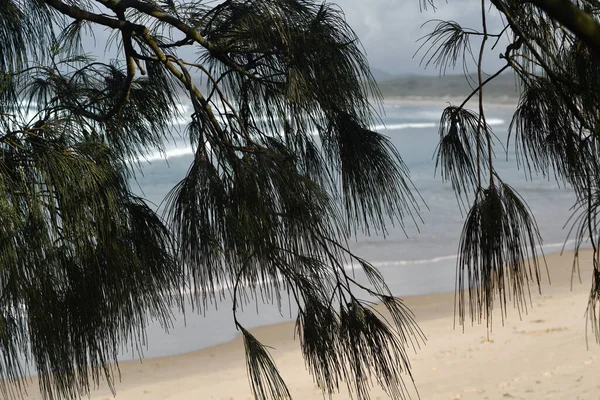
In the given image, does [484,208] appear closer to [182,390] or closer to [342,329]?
[342,329]

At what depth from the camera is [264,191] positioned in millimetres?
1040

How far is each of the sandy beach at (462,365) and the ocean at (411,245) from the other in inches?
8.5

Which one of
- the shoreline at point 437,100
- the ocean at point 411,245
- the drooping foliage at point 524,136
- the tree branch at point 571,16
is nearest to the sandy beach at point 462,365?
the ocean at point 411,245

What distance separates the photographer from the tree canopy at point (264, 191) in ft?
3.28

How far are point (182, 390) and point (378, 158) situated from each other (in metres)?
2.53

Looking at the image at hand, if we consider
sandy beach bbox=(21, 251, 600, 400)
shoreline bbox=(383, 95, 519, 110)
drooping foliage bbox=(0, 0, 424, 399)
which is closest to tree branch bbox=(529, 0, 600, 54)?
drooping foliage bbox=(0, 0, 424, 399)

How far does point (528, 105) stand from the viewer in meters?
1.22

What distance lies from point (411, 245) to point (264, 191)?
213 inches

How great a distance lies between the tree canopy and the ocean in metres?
0.12

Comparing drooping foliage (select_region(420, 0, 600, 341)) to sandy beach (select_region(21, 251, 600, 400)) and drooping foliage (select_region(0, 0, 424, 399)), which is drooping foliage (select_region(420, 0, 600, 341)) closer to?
drooping foliage (select_region(0, 0, 424, 399))

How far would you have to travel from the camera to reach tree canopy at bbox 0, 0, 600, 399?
1.00 metres

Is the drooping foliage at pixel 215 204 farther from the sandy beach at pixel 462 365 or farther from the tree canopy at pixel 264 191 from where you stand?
the sandy beach at pixel 462 365

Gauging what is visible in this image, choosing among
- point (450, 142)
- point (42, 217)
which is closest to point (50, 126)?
point (42, 217)

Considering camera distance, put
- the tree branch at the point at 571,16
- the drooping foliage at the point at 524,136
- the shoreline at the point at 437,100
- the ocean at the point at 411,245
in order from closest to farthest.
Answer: the tree branch at the point at 571,16, the drooping foliage at the point at 524,136, the ocean at the point at 411,245, the shoreline at the point at 437,100
